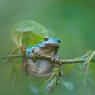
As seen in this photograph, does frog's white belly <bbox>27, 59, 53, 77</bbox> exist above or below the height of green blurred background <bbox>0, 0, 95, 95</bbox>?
above

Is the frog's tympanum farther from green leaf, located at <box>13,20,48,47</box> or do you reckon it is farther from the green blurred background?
the green blurred background

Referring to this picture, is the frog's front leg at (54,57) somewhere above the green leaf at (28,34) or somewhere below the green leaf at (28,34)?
below

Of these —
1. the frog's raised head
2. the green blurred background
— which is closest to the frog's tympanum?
the frog's raised head

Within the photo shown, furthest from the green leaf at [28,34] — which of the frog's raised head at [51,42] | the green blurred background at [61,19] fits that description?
the green blurred background at [61,19]

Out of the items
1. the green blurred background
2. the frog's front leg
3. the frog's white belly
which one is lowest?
the green blurred background

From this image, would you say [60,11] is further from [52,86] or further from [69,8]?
[52,86]

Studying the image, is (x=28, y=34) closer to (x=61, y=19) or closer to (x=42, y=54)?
(x=42, y=54)

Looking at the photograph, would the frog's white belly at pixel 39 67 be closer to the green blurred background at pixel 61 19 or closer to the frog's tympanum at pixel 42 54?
the frog's tympanum at pixel 42 54

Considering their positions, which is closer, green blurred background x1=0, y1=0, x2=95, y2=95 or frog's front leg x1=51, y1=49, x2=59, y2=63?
frog's front leg x1=51, y1=49, x2=59, y2=63
